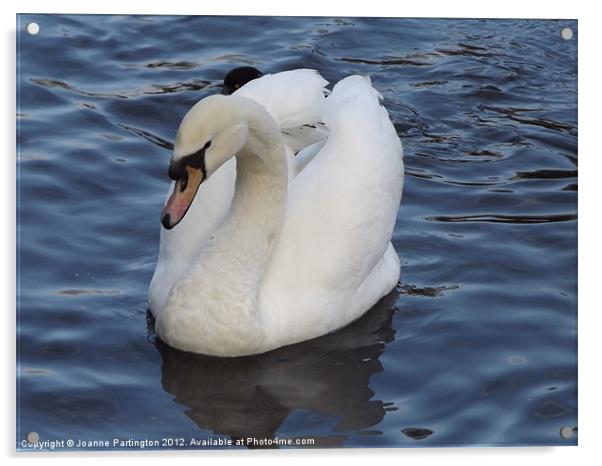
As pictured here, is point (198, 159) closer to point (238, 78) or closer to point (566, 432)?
point (238, 78)

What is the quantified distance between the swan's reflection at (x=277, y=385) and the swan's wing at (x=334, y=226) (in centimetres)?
10

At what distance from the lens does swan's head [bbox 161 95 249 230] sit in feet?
25.9

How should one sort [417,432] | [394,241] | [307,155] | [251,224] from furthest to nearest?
1. [394,241]
2. [307,155]
3. [251,224]
4. [417,432]

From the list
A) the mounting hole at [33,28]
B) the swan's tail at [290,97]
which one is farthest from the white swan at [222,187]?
the mounting hole at [33,28]

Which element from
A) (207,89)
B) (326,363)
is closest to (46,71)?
(207,89)

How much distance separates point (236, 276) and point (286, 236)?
0.90 ft

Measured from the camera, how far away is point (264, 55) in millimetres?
8805

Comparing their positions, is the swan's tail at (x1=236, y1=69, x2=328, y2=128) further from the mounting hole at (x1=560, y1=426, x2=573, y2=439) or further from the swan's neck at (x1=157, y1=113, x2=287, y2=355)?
the mounting hole at (x1=560, y1=426, x2=573, y2=439)

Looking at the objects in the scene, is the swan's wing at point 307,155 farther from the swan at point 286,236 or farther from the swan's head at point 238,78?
A: the swan's head at point 238,78

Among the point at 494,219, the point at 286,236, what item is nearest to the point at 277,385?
A: the point at 286,236

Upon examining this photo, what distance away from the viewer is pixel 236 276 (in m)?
8.55

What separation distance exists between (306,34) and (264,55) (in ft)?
1.25

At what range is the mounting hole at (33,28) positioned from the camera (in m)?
8.14

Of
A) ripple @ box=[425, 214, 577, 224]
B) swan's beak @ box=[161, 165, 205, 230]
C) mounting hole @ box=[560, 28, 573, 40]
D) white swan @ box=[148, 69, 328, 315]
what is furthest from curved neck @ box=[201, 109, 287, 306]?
mounting hole @ box=[560, 28, 573, 40]
